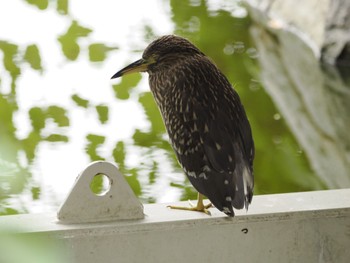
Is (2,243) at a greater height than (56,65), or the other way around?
(2,243)

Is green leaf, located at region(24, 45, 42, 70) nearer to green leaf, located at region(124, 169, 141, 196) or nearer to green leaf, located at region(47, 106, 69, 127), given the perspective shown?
green leaf, located at region(47, 106, 69, 127)

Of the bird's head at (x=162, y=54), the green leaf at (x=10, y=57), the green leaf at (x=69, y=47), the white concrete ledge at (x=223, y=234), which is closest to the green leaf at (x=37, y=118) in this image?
the green leaf at (x=69, y=47)

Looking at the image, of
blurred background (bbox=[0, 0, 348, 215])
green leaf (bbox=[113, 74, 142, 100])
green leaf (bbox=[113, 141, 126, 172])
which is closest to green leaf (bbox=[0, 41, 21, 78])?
blurred background (bbox=[0, 0, 348, 215])

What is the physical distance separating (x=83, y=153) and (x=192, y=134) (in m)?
2.24

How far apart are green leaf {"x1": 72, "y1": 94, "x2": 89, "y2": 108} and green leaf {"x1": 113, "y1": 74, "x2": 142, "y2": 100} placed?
0.72 ft

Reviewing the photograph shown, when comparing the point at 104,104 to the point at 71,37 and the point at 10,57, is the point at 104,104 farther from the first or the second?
the point at 10,57

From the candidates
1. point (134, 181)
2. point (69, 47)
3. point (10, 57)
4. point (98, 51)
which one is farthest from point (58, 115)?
point (98, 51)

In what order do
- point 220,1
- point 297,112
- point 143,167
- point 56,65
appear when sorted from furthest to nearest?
point 220,1 < point 56,65 < point 297,112 < point 143,167

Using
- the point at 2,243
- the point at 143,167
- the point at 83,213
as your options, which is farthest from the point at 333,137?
the point at 2,243

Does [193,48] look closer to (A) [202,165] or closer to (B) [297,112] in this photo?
(A) [202,165]

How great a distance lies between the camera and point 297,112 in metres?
5.61

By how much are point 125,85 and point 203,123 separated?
279 cm

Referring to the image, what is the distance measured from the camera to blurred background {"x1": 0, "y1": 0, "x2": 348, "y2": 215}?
4.33m

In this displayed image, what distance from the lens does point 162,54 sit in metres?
2.74
